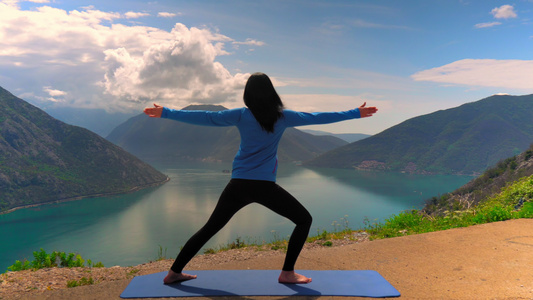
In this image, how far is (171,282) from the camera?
11.9 ft

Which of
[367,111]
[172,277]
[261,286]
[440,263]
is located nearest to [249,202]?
[261,286]

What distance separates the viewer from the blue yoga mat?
3346mm

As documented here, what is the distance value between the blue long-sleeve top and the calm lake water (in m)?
54.0

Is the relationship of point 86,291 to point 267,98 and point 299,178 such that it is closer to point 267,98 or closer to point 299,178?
point 267,98

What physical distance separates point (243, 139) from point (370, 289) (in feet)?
6.66

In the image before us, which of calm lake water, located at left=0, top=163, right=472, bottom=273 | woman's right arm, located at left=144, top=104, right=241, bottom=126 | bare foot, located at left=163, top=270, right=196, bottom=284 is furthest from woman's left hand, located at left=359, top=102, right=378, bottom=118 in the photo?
calm lake water, located at left=0, top=163, right=472, bottom=273

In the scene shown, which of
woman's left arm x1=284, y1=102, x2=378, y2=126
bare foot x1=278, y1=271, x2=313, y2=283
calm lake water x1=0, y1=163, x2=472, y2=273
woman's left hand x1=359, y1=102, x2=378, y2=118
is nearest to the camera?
woman's left arm x1=284, y1=102, x2=378, y2=126

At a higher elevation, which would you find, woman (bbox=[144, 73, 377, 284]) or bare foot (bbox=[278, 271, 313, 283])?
woman (bbox=[144, 73, 377, 284])

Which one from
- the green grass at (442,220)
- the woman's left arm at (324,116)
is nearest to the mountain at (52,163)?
the green grass at (442,220)

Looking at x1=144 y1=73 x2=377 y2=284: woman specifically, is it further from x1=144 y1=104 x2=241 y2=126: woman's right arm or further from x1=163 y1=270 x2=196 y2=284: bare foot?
x1=163 y1=270 x2=196 y2=284: bare foot

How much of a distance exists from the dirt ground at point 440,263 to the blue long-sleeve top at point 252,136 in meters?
1.25

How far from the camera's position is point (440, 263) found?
13.6 feet

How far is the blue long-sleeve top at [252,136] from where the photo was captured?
3227 mm

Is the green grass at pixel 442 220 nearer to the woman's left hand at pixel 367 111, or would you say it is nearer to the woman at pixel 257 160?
the woman's left hand at pixel 367 111
